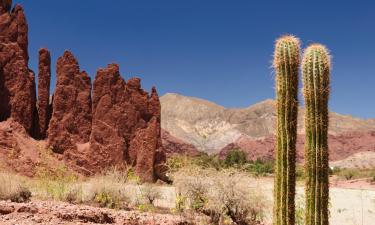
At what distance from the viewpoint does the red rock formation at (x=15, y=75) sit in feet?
74.7

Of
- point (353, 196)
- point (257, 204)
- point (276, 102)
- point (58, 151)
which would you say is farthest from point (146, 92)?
point (276, 102)

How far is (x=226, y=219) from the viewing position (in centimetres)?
1193

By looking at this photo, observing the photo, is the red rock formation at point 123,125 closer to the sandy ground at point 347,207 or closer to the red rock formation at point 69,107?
the red rock formation at point 69,107

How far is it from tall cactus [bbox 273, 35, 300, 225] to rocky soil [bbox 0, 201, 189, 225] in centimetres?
454

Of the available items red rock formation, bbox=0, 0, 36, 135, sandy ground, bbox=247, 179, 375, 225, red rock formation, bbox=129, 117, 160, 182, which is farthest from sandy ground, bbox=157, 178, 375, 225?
red rock formation, bbox=0, 0, 36, 135

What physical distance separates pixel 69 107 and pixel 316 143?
17.7m

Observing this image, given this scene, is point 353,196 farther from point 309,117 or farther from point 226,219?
point 309,117

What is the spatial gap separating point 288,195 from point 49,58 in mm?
19084

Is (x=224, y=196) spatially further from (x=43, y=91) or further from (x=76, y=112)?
(x=43, y=91)

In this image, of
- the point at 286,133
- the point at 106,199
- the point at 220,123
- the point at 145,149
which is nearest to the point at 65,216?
the point at 106,199

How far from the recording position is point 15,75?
2288cm

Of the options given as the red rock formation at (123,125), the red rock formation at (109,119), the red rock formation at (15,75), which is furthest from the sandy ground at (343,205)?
the red rock formation at (15,75)

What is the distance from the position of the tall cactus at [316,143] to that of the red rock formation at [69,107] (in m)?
17.1

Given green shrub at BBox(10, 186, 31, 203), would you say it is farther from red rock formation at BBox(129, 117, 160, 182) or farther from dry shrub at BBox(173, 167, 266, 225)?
red rock formation at BBox(129, 117, 160, 182)
